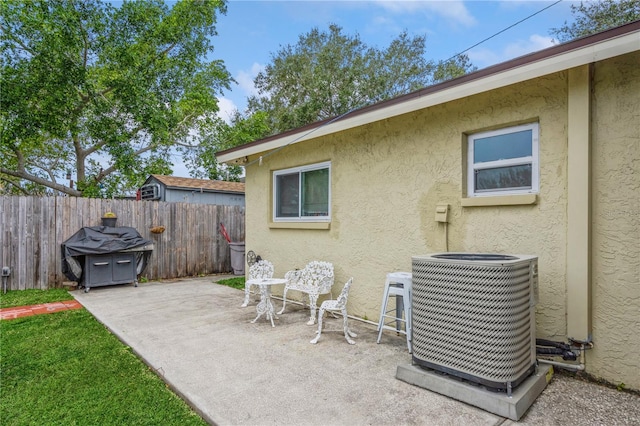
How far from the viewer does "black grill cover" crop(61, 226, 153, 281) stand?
7040mm

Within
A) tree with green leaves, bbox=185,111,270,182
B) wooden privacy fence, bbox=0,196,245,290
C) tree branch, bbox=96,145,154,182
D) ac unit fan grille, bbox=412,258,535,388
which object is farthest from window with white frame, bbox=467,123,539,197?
tree branch, bbox=96,145,154,182

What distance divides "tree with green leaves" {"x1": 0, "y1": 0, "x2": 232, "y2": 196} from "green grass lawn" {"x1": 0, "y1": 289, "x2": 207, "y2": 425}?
9.33 meters

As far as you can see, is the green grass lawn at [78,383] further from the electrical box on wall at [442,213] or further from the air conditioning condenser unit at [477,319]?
the electrical box on wall at [442,213]

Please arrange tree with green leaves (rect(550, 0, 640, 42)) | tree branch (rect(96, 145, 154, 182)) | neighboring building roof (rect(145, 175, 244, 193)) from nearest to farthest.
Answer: tree with green leaves (rect(550, 0, 640, 42)), neighboring building roof (rect(145, 175, 244, 193)), tree branch (rect(96, 145, 154, 182))

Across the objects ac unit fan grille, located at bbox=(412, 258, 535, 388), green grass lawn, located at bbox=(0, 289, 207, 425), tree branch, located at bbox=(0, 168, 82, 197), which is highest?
tree branch, located at bbox=(0, 168, 82, 197)

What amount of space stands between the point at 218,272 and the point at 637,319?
925 centimetres

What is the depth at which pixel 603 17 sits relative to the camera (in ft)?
39.8

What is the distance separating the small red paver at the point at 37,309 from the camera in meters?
5.44

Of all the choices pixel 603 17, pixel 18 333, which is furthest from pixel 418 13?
pixel 603 17

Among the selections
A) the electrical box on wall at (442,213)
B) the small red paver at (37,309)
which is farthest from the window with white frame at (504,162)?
the small red paver at (37,309)

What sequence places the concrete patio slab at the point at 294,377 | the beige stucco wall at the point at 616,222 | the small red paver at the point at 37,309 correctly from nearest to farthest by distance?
the concrete patio slab at the point at 294,377
the beige stucco wall at the point at 616,222
the small red paver at the point at 37,309

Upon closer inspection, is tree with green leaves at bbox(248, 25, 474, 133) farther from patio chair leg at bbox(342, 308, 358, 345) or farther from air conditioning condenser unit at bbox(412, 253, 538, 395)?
air conditioning condenser unit at bbox(412, 253, 538, 395)

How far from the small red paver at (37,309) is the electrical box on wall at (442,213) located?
6.02 metres

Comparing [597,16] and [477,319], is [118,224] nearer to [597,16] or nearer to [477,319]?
[477,319]
